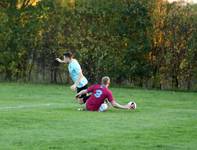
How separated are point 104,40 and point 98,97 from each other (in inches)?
790

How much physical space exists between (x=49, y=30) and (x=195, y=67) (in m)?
9.01

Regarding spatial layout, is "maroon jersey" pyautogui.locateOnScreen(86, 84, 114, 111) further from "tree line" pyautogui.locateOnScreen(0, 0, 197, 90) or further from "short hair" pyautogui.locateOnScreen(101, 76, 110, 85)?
→ "tree line" pyautogui.locateOnScreen(0, 0, 197, 90)

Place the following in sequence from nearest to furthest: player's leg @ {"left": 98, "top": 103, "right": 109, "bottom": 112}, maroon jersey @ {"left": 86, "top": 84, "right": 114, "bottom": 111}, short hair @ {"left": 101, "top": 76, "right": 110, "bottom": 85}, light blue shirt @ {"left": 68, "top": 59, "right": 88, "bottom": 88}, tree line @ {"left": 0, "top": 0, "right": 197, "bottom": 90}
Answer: player's leg @ {"left": 98, "top": 103, "right": 109, "bottom": 112} < maroon jersey @ {"left": 86, "top": 84, "right": 114, "bottom": 111} < short hair @ {"left": 101, "top": 76, "right": 110, "bottom": 85} < light blue shirt @ {"left": 68, "top": 59, "right": 88, "bottom": 88} < tree line @ {"left": 0, "top": 0, "right": 197, "bottom": 90}

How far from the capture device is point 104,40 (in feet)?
123

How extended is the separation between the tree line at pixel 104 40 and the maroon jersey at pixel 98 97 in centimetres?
1798

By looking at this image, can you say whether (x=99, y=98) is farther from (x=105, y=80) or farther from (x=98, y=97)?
(x=105, y=80)

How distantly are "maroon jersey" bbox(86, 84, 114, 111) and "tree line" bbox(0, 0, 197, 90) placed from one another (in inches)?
708

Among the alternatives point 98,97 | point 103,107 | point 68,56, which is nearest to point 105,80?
point 98,97

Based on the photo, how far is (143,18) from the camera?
36.2 m

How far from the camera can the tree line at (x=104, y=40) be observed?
3552cm

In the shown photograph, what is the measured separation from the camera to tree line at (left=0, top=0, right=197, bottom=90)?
117ft

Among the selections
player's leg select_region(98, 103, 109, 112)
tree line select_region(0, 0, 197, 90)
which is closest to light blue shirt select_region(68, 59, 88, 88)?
player's leg select_region(98, 103, 109, 112)

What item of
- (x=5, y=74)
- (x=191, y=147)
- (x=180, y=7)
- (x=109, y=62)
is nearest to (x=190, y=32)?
(x=180, y=7)

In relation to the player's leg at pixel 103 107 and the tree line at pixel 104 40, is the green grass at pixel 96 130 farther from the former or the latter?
the tree line at pixel 104 40
